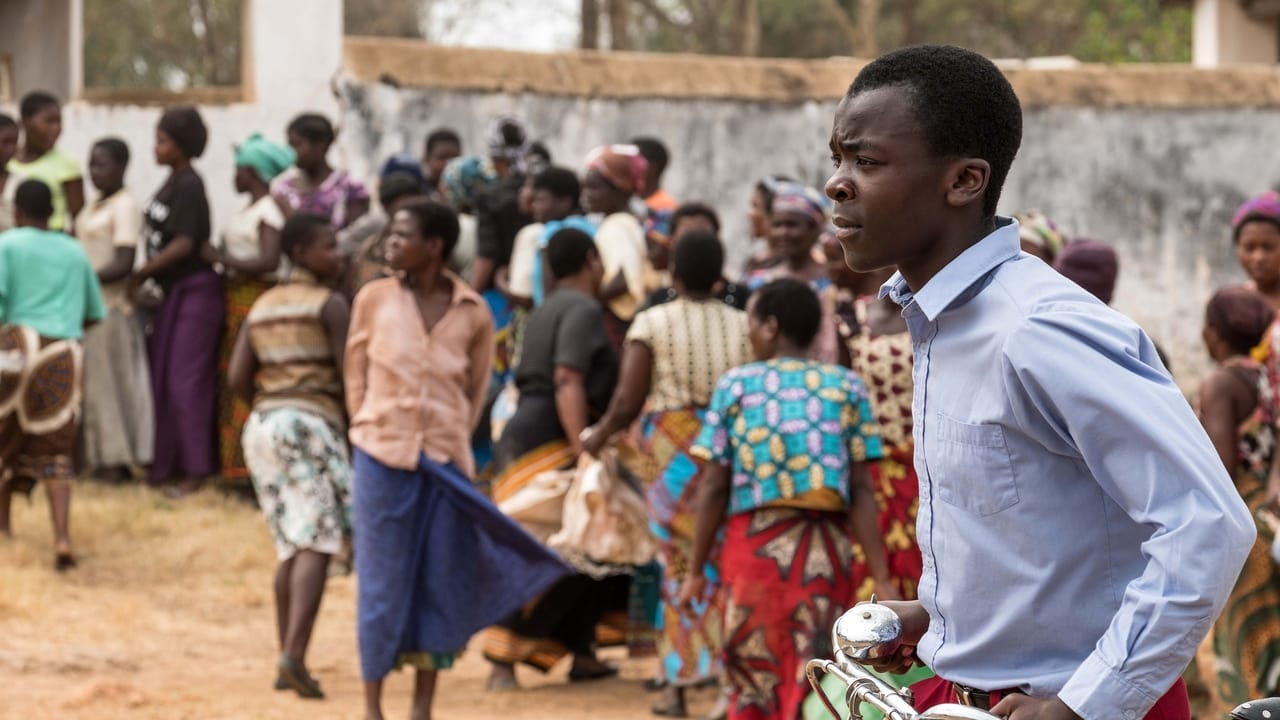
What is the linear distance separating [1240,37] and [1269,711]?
51.1 ft

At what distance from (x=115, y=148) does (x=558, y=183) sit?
129 inches

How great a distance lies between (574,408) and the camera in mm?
6859

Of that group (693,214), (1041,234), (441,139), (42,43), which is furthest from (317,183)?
(42,43)

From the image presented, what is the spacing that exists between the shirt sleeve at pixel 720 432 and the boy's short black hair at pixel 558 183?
278 cm

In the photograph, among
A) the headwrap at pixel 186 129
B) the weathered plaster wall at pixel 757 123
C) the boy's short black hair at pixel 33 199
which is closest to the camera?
the boy's short black hair at pixel 33 199

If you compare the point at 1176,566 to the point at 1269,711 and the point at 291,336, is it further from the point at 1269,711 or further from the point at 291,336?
the point at 291,336

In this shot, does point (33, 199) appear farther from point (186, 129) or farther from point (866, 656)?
point (866, 656)

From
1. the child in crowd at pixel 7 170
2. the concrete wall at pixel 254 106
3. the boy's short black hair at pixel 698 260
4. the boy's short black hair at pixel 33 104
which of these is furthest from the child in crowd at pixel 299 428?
the concrete wall at pixel 254 106

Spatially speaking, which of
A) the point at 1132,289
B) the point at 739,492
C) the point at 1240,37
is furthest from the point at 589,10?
the point at 739,492

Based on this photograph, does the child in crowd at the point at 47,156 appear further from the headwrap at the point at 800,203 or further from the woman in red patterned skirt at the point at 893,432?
the woman in red patterned skirt at the point at 893,432

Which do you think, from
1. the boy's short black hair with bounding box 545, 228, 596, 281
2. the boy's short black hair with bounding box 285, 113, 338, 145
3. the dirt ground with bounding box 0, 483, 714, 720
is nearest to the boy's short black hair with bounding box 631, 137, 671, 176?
the boy's short black hair with bounding box 285, 113, 338, 145

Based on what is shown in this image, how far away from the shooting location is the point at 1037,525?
7.19ft

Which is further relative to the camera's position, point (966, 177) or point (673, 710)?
point (673, 710)

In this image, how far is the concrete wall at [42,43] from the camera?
13.4 metres
